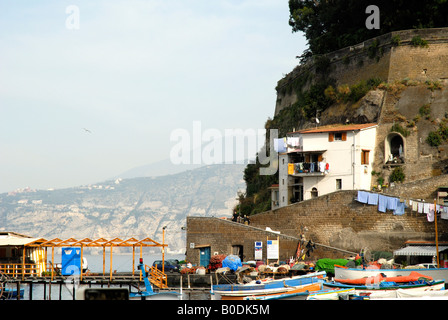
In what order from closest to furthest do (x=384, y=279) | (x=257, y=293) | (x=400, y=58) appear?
1. (x=257, y=293)
2. (x=384, y=279)
3. (x=400, y=58)

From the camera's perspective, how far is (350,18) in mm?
68438

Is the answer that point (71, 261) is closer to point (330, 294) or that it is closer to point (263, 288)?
point (263, 288)

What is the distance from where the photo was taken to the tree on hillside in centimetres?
6159

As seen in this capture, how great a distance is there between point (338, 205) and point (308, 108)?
16.5 m

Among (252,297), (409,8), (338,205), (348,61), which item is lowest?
(252,297)

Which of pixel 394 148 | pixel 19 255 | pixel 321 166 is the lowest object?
pixel 19 255

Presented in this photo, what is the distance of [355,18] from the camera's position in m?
67.2

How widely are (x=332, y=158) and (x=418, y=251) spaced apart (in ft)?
44.8

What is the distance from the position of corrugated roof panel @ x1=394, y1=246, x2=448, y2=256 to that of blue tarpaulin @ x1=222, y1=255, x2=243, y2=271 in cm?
1098

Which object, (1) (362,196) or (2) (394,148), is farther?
(2) (394,148)

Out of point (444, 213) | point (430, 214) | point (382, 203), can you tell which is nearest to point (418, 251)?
point (430, 214)

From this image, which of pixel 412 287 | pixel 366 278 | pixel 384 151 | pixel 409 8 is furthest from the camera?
pixel 409 8
